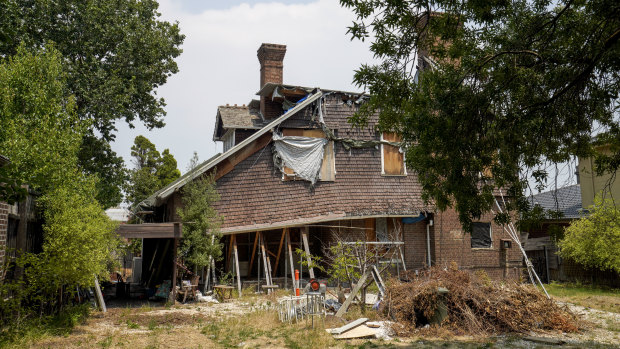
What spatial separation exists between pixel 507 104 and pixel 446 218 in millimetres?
12195

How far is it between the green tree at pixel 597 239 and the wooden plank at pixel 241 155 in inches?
550

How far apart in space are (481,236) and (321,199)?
7339mm

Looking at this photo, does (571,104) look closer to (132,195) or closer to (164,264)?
(164,264)

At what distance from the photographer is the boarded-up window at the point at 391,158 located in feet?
70.5

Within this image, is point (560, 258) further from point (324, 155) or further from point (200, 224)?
point (200, 224)

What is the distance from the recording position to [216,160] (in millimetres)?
18641

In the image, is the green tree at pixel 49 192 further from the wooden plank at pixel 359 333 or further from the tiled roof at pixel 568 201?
the tiled roof at pixel 568 201

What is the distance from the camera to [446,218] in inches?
807

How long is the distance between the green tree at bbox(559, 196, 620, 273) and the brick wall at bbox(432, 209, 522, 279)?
8.44 ft

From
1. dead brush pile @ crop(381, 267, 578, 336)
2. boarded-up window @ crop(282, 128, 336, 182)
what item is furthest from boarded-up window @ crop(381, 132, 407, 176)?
dead brush pile @ crop(381, 267, 578, 336)

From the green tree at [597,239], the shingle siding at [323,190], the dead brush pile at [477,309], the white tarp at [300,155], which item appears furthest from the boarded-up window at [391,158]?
the dead brush pile at [477,309]

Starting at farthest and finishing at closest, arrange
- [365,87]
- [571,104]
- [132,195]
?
1. [132,195]
2. [365,87]
3. [571,104]

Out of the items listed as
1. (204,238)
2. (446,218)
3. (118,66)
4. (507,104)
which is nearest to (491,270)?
(446,218)

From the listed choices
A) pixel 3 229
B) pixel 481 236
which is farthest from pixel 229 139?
pixel 3 229
